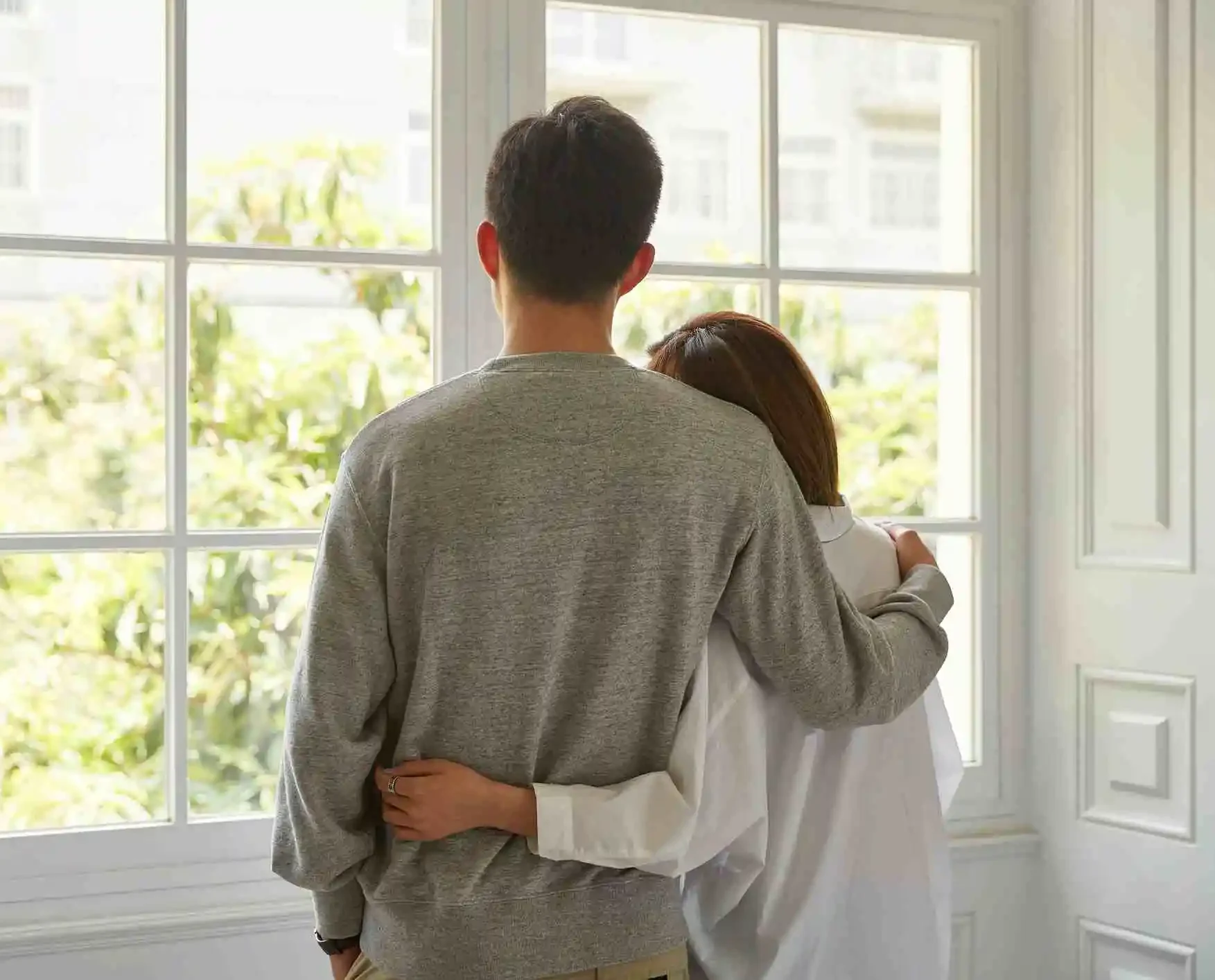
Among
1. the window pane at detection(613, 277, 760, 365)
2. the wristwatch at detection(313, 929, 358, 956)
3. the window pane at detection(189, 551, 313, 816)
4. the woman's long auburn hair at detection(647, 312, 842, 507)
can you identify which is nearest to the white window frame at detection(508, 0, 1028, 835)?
the window pane at detection(613, 277, 760, 365)

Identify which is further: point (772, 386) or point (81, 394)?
point (81, 394)

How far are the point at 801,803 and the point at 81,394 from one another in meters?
1.17

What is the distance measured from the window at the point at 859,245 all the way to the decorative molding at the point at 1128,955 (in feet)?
0.97

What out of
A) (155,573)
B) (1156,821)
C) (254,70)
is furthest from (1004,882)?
(254,70)

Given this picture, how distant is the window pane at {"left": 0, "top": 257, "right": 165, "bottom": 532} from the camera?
1893 millimetres

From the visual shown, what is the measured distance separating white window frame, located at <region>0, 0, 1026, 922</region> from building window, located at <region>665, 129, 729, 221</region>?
0.27ft

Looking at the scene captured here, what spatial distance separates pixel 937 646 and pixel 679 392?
44cm

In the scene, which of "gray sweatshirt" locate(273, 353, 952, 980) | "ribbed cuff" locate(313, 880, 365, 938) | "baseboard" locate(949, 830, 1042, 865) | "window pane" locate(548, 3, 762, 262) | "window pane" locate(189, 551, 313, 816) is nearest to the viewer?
"gray sweatshirt" locate(273, 353, 952, 980)

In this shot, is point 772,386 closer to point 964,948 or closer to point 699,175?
point 699,175

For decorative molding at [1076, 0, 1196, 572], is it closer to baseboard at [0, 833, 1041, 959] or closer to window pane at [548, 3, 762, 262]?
window pane at [548, 3, 762, 262]

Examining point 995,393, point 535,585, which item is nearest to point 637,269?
point 535,585

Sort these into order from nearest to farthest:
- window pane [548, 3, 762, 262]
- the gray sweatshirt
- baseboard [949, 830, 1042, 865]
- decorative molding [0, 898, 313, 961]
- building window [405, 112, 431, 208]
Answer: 1. the gray sweatshirt
2. decorative molding [0, 898, 313, 961]
3. building window [405, 112, 431, 208]
4. window pane [548, 3, 762, 262]
5. baseboard [949, 830, 1042, 865]

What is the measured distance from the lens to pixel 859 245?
238 cm

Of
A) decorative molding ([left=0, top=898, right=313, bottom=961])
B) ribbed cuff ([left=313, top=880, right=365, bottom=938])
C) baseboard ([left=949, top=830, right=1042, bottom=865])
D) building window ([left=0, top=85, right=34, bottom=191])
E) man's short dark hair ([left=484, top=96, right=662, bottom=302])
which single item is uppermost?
building window ([left=0, top=85, right=34, bottom=191])
